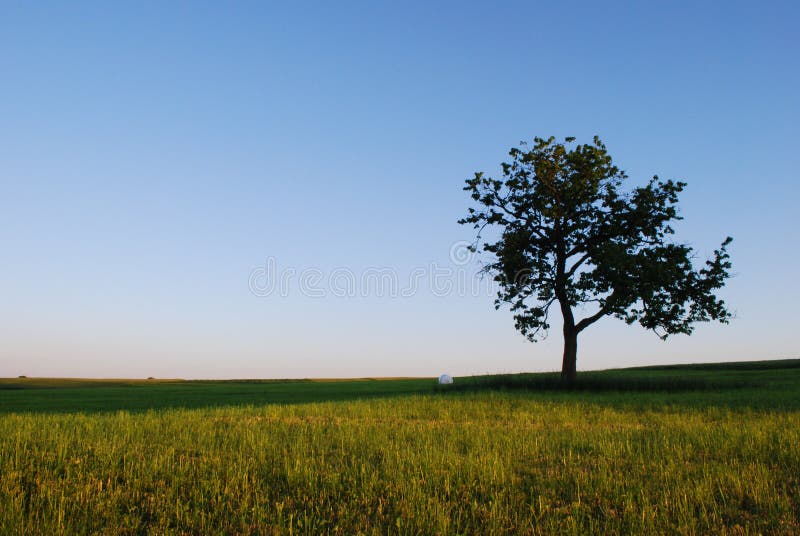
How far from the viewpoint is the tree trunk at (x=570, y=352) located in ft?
139

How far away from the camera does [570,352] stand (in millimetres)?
42750

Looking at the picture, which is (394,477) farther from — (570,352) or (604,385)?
(570,352)

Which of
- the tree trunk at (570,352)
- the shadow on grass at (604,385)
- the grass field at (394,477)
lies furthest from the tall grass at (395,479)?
the tree trunk at (570,352)

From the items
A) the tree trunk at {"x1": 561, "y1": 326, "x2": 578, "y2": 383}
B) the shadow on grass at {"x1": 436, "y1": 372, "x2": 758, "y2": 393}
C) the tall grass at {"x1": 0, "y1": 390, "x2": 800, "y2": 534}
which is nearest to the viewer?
the tall grass at {"x1": 0, "y1": 390, "x2": 800, "y2": 534}

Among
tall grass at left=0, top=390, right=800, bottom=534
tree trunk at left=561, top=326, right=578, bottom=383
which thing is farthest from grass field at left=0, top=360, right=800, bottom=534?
tree trunk at left=561, top=326, right=578, bottom=383

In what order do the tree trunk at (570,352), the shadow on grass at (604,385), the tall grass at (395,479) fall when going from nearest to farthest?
1. the tall grass at (395,479)
2. the shadow on grass at (604,385)
3. the tree trunk at (570,352)

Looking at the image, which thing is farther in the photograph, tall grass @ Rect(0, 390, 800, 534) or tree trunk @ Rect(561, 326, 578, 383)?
tree trunk @ Rect(561, 326, 578, 383)

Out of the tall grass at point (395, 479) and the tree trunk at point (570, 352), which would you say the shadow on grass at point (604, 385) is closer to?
the tree trunk at point (570, 352)

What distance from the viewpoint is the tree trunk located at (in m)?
42.4

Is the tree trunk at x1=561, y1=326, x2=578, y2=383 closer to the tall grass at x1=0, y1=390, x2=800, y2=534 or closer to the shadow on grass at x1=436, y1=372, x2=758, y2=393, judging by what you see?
the shadow on grass at x1=436, y1=372, x2=758, y2=393

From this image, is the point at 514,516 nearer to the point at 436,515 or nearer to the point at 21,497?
the point at 436,515

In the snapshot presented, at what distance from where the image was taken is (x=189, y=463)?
465 inches

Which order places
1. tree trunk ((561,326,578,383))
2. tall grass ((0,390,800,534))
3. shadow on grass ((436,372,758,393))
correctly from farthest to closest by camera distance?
tree trunk ((561,326,578,383)), shadow on grass ((436,372,758,393)), tall grass ((0,390,800,534))

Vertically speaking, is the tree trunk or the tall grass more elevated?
the tree trunk
